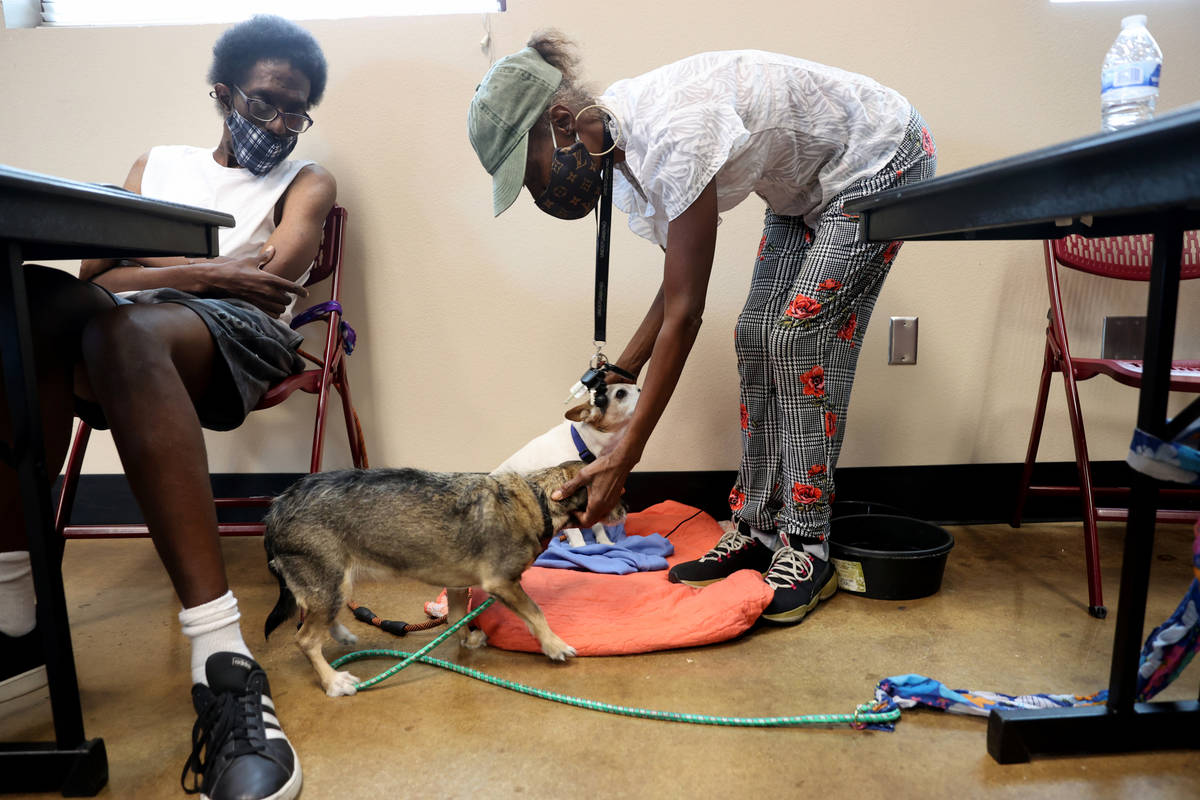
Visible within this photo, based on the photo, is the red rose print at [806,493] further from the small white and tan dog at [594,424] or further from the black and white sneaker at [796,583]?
the small white and tan dog at [594,424]

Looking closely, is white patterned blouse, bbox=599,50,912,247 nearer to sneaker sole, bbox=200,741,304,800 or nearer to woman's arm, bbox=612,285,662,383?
woman's arm, bbox=612,285,662,383

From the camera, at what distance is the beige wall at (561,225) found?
2.30 metres

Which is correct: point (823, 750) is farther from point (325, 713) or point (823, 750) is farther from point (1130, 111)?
point (1130, 111)

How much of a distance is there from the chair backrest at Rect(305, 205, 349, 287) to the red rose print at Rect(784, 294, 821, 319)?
1.38 m

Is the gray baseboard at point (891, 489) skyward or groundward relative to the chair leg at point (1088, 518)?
groundward

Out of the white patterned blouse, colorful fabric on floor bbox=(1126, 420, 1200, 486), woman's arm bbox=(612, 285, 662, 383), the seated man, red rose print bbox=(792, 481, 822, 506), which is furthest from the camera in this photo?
woman's arm bbox=(612, 285, 662, 383)

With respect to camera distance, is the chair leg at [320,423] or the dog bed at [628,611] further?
the chair leg at [320,423]

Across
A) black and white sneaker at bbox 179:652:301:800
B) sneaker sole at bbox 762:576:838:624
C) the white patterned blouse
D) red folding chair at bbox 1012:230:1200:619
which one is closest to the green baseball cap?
the white patterned blouse

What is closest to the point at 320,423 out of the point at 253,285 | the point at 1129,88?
the point at 253,285

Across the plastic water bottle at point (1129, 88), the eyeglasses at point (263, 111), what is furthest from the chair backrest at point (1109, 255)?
the eyeglasses at point (263, 111)

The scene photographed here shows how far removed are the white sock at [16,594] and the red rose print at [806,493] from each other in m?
1.55

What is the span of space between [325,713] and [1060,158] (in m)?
1.46

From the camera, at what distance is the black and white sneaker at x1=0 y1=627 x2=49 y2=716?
138cm

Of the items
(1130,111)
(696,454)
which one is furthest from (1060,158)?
(696,454)
